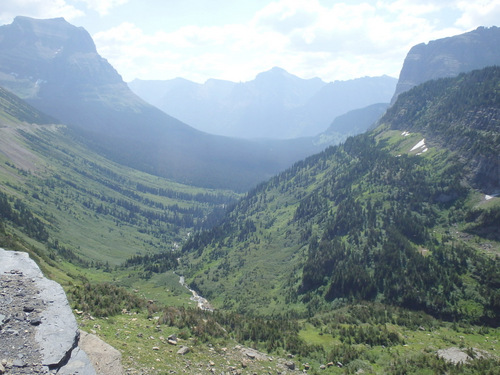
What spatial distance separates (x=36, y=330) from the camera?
94.2ft

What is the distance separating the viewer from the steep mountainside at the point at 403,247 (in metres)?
103

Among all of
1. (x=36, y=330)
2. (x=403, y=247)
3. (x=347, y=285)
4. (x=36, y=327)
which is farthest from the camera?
(x=403, y=247)

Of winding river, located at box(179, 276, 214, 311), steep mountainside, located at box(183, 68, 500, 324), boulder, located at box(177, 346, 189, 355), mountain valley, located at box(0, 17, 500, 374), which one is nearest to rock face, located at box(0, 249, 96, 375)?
mountain valley, located at box(0, 17, 500, 374)

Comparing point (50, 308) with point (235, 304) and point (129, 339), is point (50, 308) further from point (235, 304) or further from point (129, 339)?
point (235, 304)

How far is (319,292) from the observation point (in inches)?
4887

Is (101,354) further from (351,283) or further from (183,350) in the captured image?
(351,283)

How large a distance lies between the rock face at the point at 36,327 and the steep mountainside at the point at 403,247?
92642mm

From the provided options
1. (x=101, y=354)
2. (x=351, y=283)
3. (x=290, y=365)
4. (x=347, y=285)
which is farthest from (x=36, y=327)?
(x=351, y=283)

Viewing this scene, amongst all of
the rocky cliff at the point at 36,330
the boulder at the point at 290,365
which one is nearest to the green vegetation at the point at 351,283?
the boulder at the point at 290,365

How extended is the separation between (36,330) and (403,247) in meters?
121

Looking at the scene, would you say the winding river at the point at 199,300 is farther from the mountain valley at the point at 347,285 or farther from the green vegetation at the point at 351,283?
the green vegetation at the point at 351,283

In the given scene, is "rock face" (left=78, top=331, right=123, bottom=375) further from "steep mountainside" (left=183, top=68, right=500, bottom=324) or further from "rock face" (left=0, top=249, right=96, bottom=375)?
"steep mountainside" (left=183, top=68, right=500, bottom=324)

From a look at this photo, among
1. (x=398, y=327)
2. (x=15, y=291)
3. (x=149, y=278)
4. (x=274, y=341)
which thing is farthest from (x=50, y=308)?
(x=149, y=278)

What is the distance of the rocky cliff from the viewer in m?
26.1
